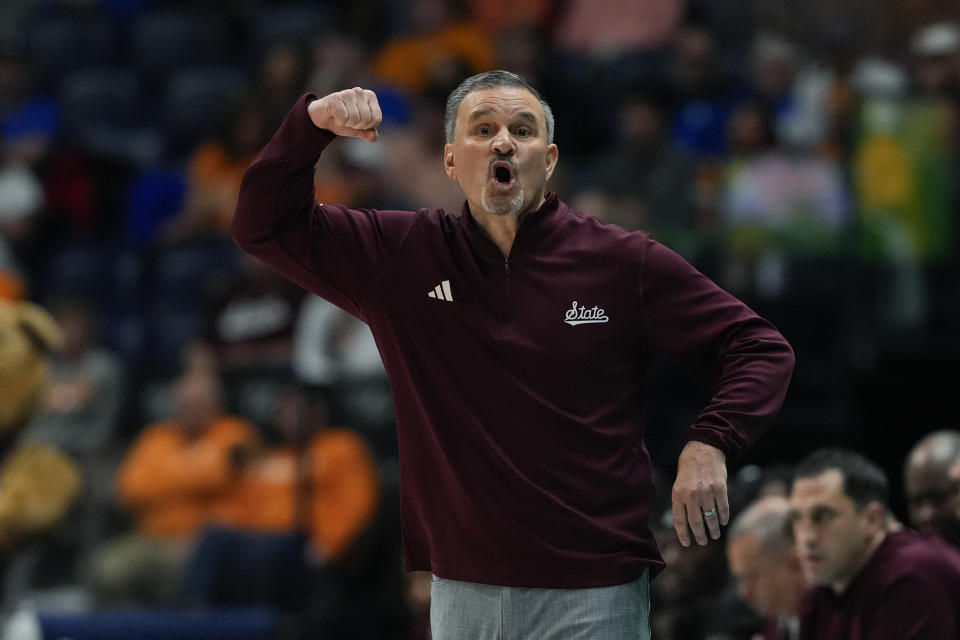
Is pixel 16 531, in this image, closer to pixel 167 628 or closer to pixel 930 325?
Result: pixel 167 628

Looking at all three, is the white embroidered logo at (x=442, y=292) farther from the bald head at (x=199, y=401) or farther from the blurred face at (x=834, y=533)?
the bald head at (x=199, y=401)

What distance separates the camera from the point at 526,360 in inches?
139

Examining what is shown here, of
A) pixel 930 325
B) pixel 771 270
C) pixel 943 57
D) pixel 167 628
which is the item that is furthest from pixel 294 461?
pixel 943 57

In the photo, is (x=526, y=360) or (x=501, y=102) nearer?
(x=526, y=360)

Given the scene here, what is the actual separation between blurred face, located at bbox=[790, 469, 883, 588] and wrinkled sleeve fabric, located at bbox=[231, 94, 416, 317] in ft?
6.00

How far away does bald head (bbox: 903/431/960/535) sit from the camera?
5.38 meters

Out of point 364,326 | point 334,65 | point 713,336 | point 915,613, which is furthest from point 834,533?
point 334,65

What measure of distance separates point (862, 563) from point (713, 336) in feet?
5.32

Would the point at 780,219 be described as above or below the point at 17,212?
below

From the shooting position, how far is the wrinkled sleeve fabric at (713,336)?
345 cm

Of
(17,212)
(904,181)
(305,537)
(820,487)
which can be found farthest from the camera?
(17,212)

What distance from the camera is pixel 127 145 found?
12125 millimetres

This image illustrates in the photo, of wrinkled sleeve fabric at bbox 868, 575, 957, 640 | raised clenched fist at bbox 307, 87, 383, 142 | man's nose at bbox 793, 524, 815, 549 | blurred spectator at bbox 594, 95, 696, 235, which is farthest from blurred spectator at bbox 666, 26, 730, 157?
raised clenched fist at bbox 307, 87, 383, 142

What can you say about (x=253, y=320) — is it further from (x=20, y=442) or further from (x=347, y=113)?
(x=347, y=113)
